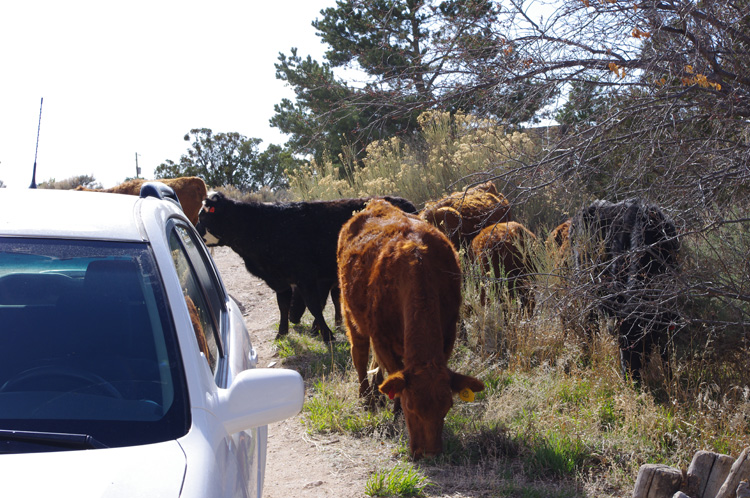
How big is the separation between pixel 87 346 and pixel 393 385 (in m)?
2.70

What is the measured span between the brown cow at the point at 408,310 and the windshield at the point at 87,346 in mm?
2554

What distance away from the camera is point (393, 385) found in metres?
4.81

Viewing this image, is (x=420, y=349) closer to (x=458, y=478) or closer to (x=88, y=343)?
(x=458, y=478)

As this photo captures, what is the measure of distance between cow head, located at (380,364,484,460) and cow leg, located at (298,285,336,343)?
4.31 m

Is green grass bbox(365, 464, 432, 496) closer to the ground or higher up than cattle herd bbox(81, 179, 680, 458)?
closer to the ground

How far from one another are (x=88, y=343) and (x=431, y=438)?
9.94 feet

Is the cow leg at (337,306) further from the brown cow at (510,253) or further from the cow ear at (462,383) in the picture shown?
the cow ear at (462,383)

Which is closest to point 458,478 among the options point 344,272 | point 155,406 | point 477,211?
point 344,272

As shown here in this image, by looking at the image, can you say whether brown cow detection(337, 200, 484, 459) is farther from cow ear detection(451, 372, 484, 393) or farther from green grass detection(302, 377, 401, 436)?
green grass detection(302, 377, 401, 436)

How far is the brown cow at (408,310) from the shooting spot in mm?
4867

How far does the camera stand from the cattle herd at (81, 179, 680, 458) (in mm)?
4863

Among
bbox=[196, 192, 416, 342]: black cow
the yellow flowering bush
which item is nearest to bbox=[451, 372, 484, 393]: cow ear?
bbox=[196, 192, 416, 342]: black cow

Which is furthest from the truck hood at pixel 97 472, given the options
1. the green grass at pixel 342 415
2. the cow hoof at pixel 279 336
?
the cow hoof at pixel 279 336

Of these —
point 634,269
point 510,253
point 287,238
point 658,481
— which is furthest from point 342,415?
point 287,238
